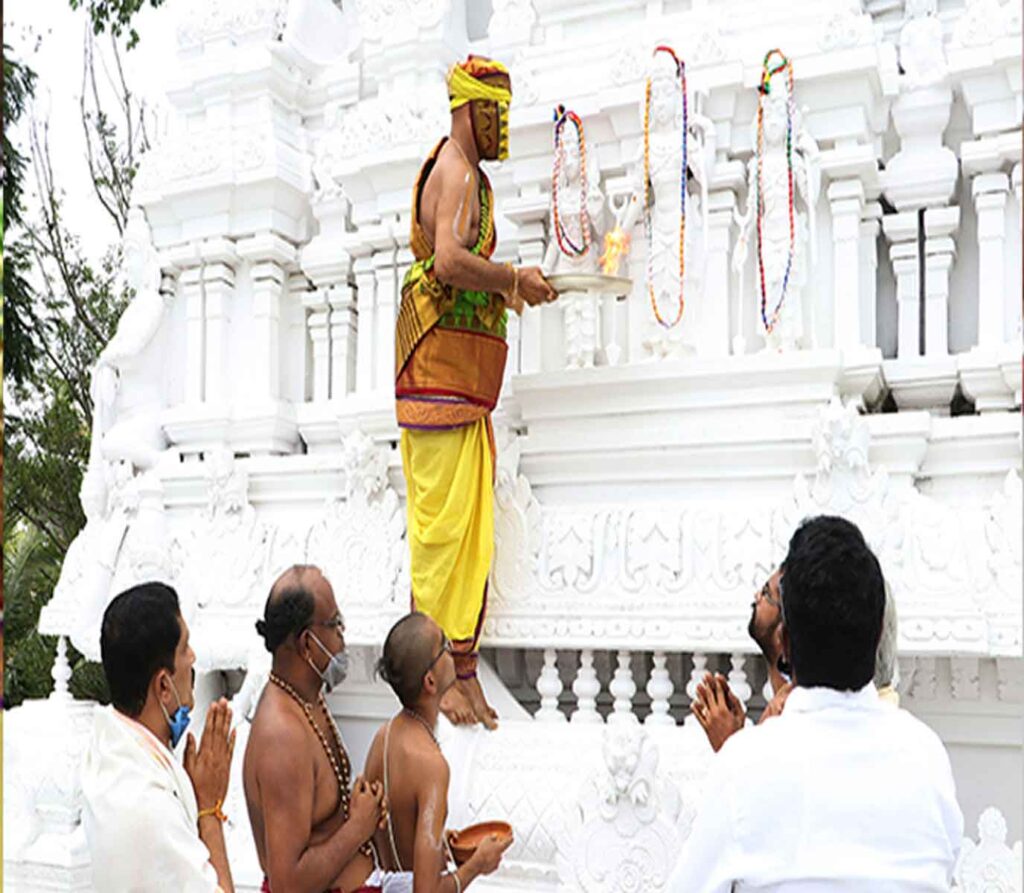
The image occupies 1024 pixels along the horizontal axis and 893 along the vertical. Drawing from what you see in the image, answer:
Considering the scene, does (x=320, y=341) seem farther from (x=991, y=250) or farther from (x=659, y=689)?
(x=991, y=250)

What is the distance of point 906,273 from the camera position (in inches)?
182

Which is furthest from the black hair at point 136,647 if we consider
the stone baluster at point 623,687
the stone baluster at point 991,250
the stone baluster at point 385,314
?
the stone baluster at point 991,250

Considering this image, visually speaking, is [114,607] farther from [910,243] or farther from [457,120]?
[910,243]

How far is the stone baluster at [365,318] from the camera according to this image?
217 inches

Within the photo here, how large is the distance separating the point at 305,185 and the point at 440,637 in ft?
11.9

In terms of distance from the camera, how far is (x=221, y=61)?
600 centimetres

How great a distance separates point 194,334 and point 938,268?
11.7 feet

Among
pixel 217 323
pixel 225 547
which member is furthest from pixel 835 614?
pixel 217 323

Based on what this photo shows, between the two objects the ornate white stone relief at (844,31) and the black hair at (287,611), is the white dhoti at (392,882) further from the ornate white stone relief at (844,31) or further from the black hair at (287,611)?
the ornate white stone relief at (844,31)

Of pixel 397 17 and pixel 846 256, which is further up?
pixel 397 17

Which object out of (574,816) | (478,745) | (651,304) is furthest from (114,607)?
(651,304)

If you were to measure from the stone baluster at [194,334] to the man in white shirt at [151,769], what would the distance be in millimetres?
3394

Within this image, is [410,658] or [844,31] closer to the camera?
[410,658]

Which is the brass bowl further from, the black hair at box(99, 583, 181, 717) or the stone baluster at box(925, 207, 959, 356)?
the stone baluster at box(925, 207, 959, 356)
